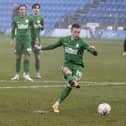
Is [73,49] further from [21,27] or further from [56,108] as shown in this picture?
[21,27]

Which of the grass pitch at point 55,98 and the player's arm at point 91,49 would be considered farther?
the player's arm at point 91,49

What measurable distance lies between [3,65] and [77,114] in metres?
12.6

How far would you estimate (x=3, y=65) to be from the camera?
22.8m

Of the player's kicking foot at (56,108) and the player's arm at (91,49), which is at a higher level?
the player's arm at (91,49)

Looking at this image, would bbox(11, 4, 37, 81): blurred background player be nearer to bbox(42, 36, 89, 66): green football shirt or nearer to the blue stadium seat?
bbox(42, 36, 89, 66): green football shirt

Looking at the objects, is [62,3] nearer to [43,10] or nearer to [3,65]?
[43,10]

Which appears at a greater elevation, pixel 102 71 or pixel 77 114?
pixel 77 114

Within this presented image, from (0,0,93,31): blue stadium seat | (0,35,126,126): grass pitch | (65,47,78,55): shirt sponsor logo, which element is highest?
(65,47,78,55): shirt sponsor logo

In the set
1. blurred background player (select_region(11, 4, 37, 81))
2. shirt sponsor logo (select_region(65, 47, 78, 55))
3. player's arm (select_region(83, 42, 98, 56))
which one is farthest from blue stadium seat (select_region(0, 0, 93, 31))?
player's arm (select_region(83, 42, 98, 56))

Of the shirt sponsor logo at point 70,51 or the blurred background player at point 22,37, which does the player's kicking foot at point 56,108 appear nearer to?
the shirt sponsor logo at point 70,51

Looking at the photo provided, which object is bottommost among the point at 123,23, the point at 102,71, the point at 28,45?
the point at 123,23

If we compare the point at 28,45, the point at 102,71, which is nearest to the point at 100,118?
the point at 28,45

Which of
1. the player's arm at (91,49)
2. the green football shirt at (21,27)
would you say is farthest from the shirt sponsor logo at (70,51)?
the green football shirt at (21,27)

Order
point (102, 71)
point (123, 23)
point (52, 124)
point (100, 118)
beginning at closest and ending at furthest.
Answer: point (52, 124) → point (100, 118) → point (102, 71) → point (123, 23)
